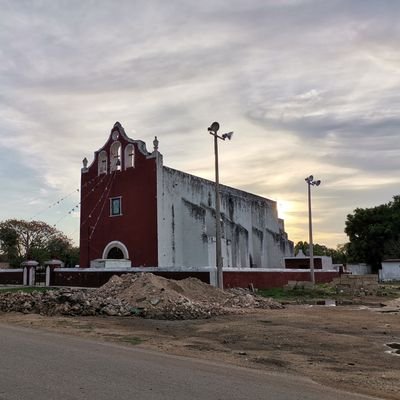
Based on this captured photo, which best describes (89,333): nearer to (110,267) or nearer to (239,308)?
(239,308)

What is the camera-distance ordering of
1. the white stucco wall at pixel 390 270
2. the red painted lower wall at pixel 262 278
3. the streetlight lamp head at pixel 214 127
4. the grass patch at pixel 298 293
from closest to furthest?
the streetlight lamp head at pixel 214 127, the grass patch at pixel 298 293, the red painted lower wall at pixel 262 278, the white stucco wall at pixel 390 270

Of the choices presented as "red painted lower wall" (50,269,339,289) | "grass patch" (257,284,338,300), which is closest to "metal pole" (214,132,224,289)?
"red painted lower wall" (50,269,339,289)

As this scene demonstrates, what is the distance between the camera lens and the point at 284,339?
12672mm

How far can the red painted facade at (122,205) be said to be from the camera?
1503 inches

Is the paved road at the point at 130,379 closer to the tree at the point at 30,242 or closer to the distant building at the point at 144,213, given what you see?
the distant building at the point at 144,213

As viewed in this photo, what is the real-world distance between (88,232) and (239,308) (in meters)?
24.1

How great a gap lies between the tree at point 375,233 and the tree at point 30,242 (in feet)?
125

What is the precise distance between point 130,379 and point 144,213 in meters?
31.4

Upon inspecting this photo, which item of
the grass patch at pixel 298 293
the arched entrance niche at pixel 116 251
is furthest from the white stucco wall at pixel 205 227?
the grass patch at pixel 298 293

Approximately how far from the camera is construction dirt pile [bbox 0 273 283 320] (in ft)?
61.1

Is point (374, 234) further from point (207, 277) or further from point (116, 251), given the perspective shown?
point (207, 277)

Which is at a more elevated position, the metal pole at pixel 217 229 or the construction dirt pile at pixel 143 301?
the metal pole at pixel 217 229

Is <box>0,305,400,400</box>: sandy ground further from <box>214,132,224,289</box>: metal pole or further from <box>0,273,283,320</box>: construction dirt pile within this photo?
<box>214,132,224,289</box>: metal pole

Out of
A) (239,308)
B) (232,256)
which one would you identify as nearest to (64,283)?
(232,256)
